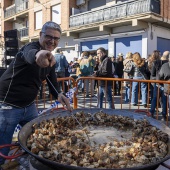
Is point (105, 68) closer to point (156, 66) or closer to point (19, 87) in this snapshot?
point (156, 66)

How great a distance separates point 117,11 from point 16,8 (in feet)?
53.5

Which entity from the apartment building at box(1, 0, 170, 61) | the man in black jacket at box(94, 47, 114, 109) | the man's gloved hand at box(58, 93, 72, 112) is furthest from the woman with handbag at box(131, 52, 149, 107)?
the apartment building at box(1, 0, 170, 61)

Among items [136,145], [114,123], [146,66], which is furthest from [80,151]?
[146,66]

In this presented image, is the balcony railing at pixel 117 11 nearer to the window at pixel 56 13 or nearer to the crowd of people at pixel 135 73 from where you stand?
the window at pixel 56 13

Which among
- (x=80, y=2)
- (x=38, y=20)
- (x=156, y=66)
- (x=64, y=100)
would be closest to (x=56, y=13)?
(x=80, y=2)

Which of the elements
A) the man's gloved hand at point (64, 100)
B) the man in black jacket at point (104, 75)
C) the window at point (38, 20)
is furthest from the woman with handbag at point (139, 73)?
the window at point (38, 20)

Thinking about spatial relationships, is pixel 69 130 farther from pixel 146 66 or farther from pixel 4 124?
pixel 146 66

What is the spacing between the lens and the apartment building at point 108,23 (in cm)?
1506

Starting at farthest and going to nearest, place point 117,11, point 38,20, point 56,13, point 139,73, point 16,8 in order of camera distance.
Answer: point 16,8 → point 38,20 → point 56,13 → point 117,11 → point 139,73

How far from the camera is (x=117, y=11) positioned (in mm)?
16438

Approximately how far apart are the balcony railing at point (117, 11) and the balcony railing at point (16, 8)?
9638mm

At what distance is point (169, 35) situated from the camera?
1677 cm

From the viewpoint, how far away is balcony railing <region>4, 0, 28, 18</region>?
2709 centimetres

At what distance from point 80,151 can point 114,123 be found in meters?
0.82
